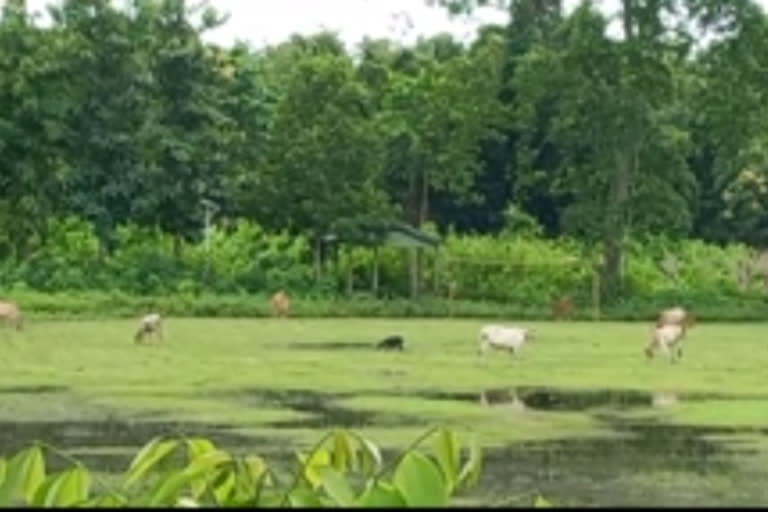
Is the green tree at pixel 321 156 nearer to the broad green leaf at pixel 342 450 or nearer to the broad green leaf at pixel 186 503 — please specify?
the broad green leaf at pixel 342 450

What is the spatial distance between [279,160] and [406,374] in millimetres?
17268

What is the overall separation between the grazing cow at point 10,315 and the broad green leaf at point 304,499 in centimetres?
2384

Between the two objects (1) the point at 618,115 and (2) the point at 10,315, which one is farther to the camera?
(1) the point at 618,115

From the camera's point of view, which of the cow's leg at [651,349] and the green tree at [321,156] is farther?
the green tree at [321,156]

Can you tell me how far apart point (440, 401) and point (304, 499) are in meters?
14.5

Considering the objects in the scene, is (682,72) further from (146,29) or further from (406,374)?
(406,374)

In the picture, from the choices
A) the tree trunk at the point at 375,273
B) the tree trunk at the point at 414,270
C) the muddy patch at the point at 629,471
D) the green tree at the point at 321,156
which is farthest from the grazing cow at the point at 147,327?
the tree trunk at the point at 375,273

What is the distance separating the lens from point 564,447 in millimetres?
12570

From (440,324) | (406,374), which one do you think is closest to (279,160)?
(440,324)

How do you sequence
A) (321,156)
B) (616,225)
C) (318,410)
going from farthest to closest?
(616,225) → (321,156) → (318,410)

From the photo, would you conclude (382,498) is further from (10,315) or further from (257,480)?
(10,315)

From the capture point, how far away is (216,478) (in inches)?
67.1

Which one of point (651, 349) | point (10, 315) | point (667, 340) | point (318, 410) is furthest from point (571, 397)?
point (10, 315)

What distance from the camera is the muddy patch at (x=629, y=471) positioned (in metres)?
9.77
